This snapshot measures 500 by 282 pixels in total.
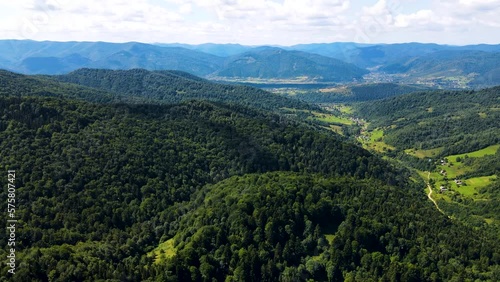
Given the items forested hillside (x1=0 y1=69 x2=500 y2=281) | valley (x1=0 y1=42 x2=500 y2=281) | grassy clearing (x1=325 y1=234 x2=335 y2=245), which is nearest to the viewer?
forested hillside (x1=0 y1=69 x2=500 y2=281)

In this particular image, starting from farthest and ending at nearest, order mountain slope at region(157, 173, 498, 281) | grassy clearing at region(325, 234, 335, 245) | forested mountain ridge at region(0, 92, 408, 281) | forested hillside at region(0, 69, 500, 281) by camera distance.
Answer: grassy clearing at region(325, 234, 335, 245) < forested mountain ridge at region(0, 92, 408, 281) < mountain slope at region(157, 173, 498, 281) < forested hillside at region(0, 69, 500, 281)

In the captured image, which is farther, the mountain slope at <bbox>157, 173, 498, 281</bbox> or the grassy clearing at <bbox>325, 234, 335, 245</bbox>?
the grassy clearing at <bbox>325, 234, 335, 245</bbox>

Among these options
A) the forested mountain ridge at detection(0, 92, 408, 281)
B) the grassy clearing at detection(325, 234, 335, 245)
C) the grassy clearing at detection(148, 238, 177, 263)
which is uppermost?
the forested mountain ridge at detection(0, 92, 408, 281)

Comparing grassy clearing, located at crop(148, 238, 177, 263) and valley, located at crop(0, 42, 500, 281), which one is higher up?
valley, located at crop(0, 42, 500, 281)

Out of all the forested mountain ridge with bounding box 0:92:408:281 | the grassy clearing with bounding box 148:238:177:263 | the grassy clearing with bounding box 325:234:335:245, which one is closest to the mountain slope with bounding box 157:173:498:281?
the grassy clearing with bounding box 325:234:335:245

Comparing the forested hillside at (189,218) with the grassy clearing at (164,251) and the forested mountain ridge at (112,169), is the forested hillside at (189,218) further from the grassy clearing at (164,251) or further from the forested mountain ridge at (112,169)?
the grassy clearing at (164,251)

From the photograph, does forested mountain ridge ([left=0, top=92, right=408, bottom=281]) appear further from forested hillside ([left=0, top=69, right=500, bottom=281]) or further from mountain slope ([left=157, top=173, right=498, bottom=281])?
mountain slope ([left=157, top=173, right=498, bottom=281])

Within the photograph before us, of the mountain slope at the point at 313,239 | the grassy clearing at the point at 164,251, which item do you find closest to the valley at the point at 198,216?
the mountain slope at the point at 313,239

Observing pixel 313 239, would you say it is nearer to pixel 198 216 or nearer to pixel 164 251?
pixel 198 216

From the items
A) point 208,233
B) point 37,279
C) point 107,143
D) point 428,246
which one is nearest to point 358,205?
point 428,246
